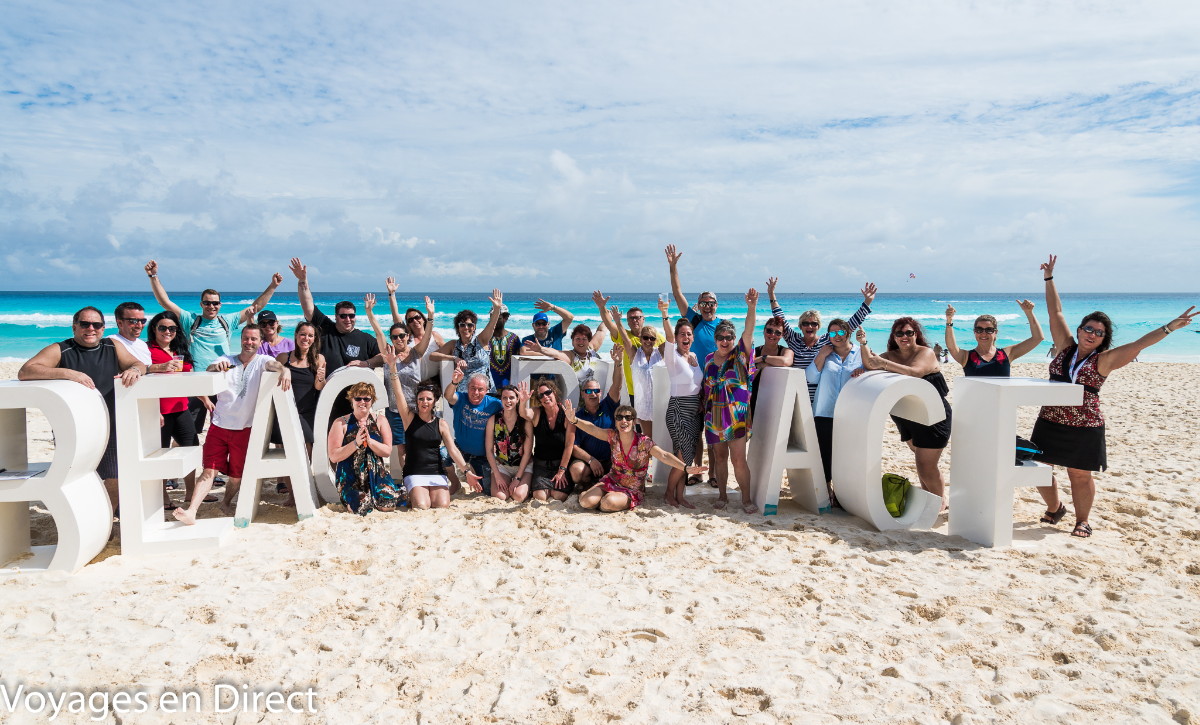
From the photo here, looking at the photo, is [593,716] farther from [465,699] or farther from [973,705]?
[973,705]

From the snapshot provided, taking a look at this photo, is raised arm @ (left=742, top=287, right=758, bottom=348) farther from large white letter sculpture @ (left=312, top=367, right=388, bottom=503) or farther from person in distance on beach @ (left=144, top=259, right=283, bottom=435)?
person in distance on beach @ (left=144, top=259, right=283, bottom=435)

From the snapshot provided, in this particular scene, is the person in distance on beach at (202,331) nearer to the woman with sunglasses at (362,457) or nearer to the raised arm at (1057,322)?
the woman with sunglasses at (362,457)

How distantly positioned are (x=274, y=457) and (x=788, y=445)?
4.78 metres

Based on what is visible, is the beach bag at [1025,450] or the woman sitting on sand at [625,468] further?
the woman sitting on sand at [625,468]

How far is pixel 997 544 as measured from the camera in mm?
5586

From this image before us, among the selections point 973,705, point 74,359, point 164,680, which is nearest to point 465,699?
point 164,680

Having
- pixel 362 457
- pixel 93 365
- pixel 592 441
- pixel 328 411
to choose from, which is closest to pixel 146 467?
pixel 93 365

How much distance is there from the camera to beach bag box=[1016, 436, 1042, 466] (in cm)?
579

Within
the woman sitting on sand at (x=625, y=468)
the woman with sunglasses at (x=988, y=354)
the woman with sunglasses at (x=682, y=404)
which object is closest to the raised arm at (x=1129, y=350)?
the woman with sunglasses at (x=988, y=354)

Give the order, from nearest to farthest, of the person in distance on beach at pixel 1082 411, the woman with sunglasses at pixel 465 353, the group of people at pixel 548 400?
the person in distance on beach at pixel 1082 411, the group of people at pixel 548 400, the woman with sunglasses at pixel 465 353

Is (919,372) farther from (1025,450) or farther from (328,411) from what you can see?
(328,411)

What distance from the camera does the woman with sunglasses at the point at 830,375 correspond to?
6.74 metres

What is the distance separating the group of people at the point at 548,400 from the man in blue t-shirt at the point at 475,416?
0.02 metres

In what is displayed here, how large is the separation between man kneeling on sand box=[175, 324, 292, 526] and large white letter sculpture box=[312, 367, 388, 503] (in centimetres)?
39
